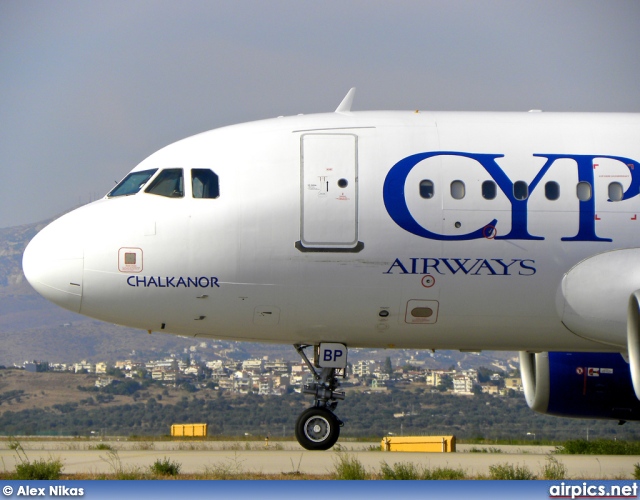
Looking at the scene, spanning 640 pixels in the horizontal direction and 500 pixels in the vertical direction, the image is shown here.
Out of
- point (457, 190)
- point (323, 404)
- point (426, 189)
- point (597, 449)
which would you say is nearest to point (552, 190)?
point (457, 190)

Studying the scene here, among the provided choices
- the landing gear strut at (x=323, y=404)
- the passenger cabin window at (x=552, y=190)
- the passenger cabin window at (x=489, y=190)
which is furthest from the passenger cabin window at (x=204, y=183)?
the passenger cabin window at (x=552, y=190)

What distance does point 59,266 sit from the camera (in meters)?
15.4

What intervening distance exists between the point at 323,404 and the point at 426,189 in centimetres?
364

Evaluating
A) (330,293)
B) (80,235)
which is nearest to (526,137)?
(330,293)

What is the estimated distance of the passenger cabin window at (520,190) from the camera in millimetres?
15648

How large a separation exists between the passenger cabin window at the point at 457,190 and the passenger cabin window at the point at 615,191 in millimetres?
2225

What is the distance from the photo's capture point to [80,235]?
50.8ft

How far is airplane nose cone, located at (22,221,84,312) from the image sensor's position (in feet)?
50.5

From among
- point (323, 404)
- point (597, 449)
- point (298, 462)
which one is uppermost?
point (323, 404)

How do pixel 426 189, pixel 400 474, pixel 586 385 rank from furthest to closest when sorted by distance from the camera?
pixel 586 385, pixel 426 189, pixel 400 474

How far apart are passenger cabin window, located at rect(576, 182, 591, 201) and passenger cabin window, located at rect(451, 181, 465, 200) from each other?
1727 millimetres

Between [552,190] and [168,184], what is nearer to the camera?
[552,190]

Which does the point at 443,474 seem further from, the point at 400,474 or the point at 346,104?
the point at 346,104

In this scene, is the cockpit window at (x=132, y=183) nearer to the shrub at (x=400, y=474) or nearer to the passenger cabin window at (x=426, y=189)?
the passenger cabin window at (x=426, y=189)
